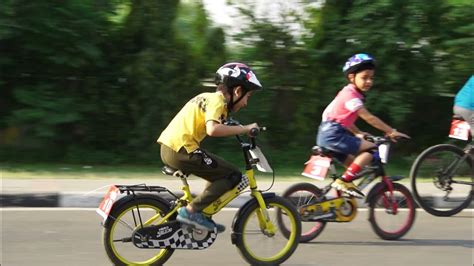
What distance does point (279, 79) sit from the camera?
11898 millimetres

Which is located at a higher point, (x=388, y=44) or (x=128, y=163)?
(x=388, y=44)

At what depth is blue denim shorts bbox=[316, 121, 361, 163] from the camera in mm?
6820

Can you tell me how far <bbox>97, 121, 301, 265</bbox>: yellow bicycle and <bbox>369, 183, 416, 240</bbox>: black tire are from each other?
4.18 feet

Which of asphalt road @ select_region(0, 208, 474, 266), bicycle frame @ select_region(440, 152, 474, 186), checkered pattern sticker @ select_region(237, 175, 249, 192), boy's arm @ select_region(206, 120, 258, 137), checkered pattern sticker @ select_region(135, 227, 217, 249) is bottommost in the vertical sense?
asphalt road @ select_region(0, 208, 474, 266)

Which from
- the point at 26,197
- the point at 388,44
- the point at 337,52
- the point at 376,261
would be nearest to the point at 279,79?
the point at 337,52

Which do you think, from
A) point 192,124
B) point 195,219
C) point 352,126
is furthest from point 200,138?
point 352,126

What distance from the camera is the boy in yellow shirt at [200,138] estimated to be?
5555 millimetres

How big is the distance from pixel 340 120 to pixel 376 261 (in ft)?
4.70

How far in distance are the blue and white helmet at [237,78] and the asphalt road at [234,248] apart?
1.54m

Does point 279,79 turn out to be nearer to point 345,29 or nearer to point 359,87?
point 345,29

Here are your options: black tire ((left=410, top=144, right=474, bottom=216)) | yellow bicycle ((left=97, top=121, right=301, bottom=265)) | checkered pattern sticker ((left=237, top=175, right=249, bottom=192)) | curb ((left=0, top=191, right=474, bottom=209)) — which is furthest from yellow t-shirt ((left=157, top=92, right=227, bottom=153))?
black tire ((left=410, top=144, right=474, bottom=216))

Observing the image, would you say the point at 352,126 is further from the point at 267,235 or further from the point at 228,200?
the point at 228,200

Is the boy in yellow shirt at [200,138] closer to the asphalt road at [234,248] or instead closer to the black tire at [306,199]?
the asphalt road at [234,248]

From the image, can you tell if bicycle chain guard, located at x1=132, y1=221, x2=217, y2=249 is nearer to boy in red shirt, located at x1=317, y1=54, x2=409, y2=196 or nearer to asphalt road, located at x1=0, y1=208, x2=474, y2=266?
asphalt road, located at x1=0, y1=208, x2=474, y2=266
